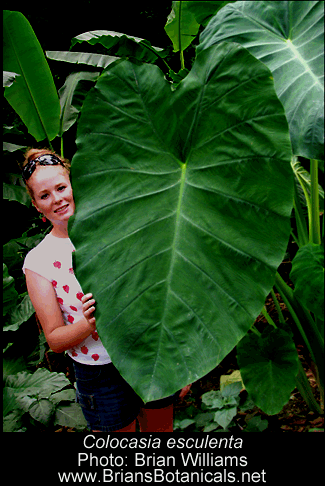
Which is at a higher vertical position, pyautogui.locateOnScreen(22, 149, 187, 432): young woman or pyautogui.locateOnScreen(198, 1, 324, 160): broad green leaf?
pyautogui.locateOnScreen(198, 1, 324, 160): broad green leaf

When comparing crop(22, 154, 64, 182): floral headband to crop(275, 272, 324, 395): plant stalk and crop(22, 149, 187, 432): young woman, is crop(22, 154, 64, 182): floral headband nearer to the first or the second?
crop(22, 149, 187, 432): young woman

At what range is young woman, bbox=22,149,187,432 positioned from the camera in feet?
3.55

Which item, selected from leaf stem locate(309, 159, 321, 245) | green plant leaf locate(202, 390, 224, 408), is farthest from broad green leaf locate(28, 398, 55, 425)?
leaf stem locate(309, 159, 321, 245)

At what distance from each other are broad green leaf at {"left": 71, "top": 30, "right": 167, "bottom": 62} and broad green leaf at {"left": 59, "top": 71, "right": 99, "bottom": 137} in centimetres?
19

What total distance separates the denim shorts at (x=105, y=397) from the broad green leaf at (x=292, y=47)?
2.58 ft

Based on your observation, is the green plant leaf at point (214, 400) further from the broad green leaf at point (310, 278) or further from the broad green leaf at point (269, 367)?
the broad green leaf at point (310, 278)

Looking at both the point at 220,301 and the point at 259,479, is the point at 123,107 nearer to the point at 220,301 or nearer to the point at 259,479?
the point at 220,301

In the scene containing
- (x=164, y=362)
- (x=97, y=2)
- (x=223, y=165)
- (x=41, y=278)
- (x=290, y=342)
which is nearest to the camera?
(x=164, y=362)

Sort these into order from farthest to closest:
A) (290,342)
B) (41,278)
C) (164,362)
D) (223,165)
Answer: (290,342), (41,278), (223,165), (164,362)

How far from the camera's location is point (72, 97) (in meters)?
2.32

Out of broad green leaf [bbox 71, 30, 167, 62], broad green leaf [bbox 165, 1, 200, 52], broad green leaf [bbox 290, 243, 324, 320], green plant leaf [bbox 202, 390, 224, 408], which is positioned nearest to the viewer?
broad green leaf [bbox 290, 243, 324, 320]

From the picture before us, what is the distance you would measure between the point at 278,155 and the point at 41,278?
68 cm

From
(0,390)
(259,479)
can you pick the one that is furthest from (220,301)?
(0,390)

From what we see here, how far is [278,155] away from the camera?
0.83 meters
